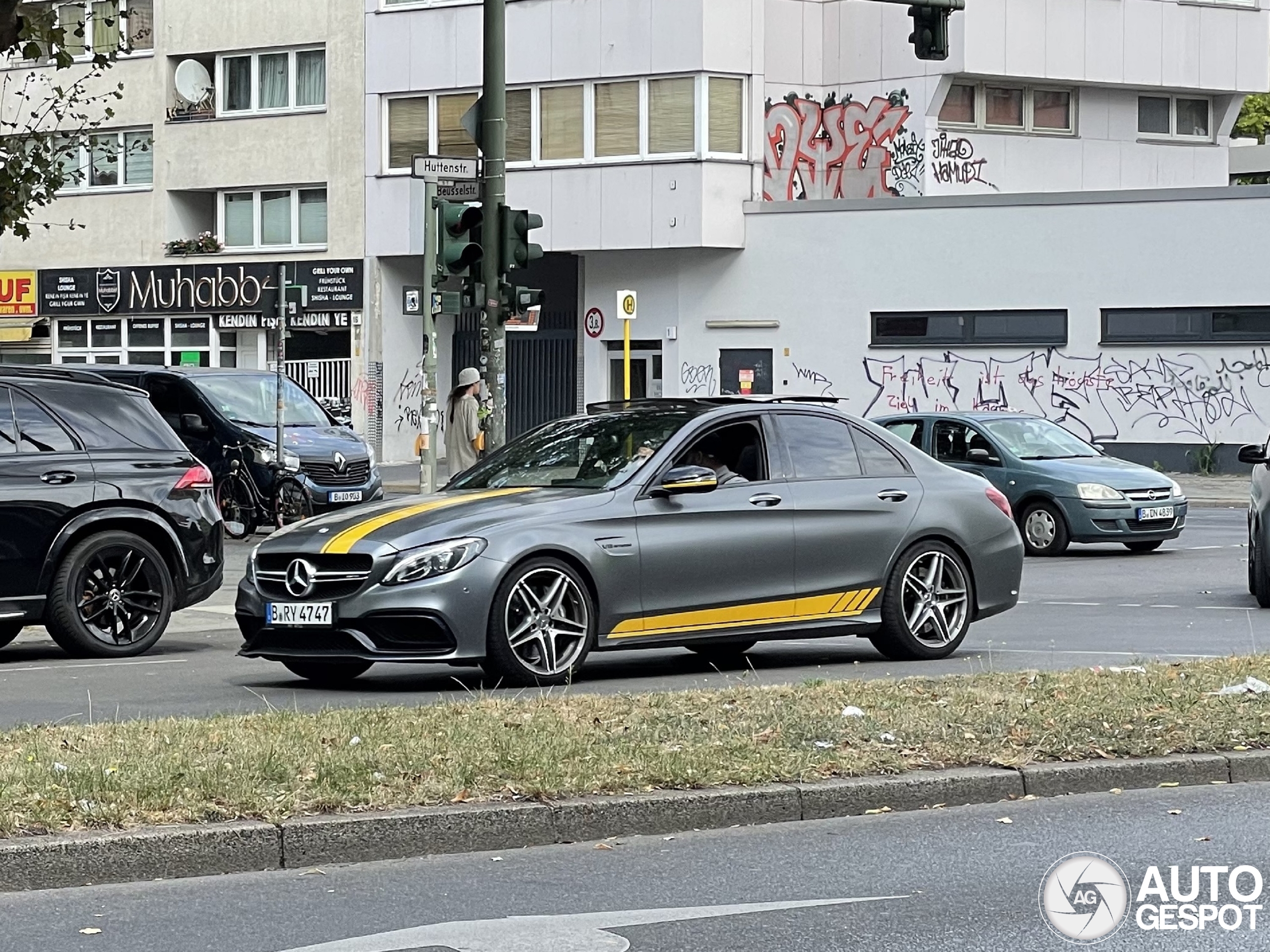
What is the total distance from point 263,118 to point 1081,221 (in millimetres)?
17659

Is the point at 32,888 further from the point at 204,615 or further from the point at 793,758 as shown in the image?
the point at 204,615

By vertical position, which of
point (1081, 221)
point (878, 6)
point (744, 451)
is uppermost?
point (878, 6)

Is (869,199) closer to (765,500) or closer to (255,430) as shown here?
(255,430)

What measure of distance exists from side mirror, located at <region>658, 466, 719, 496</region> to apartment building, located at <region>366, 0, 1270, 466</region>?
2748 cm

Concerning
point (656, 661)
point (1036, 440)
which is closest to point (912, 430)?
point (1036, 440)

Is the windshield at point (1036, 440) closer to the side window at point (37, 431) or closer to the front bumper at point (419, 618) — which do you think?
the side window at point (37, 431)

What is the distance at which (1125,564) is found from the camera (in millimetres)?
21531

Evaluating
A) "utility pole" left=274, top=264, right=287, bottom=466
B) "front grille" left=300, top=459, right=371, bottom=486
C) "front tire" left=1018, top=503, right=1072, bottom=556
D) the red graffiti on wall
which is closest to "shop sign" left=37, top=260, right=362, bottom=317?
the red graffiti on wall

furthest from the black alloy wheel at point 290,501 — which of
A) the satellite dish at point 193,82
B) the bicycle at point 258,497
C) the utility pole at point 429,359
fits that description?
the satellite dish at point 193,82

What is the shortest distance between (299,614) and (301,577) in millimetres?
193

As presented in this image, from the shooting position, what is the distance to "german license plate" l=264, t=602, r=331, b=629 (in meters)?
11.2

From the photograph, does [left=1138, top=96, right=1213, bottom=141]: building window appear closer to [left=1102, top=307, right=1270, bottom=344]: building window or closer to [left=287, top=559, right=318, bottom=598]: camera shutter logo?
[left=1102, top=307, right=1270, bottom=344]: building window

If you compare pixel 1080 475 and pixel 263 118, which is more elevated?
pixel 263 118

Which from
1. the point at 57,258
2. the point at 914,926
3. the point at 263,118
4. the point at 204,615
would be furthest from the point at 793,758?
the point at 57,258
